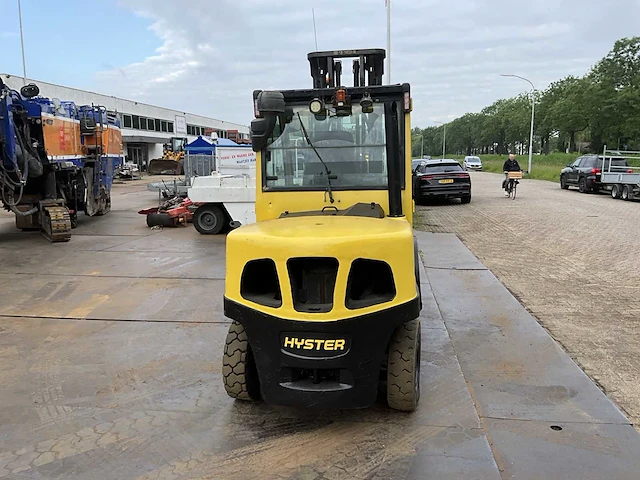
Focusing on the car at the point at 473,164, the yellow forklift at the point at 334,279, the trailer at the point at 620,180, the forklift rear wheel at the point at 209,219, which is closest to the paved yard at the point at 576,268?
the yellow forklift at the point at 334,279

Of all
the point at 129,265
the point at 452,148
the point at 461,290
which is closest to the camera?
the point at 461,290

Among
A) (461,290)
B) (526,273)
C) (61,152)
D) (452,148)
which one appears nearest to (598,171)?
(526,273)

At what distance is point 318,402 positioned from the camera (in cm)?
362

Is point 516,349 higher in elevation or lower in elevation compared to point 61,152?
lower

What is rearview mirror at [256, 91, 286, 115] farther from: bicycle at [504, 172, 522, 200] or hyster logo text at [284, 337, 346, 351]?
bicycle at [504, 172, 522, 200]

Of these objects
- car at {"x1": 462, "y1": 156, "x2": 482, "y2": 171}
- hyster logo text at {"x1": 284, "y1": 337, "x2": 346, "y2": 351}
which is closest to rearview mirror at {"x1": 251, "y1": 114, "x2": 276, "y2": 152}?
hyster logo text at {"x1": 284, "y1": 337, "x2": 346, "y2": 351}

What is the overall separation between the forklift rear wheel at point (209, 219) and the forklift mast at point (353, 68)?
7165 millimetres

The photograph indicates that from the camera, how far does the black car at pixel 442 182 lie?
18922 mm

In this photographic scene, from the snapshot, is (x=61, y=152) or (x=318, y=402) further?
(x=61, y=152)

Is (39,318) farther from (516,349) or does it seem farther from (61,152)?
(61,152)

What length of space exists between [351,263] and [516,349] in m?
2.69

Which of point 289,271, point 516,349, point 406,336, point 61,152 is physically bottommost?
point 516,349

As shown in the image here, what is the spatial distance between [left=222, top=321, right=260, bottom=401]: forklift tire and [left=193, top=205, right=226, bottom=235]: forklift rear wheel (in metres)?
8.77

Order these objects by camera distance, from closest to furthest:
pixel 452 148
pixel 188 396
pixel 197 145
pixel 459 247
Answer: pixel 188 396 → pixel 459 247 → pixel 197 145 → pixel 452 148
